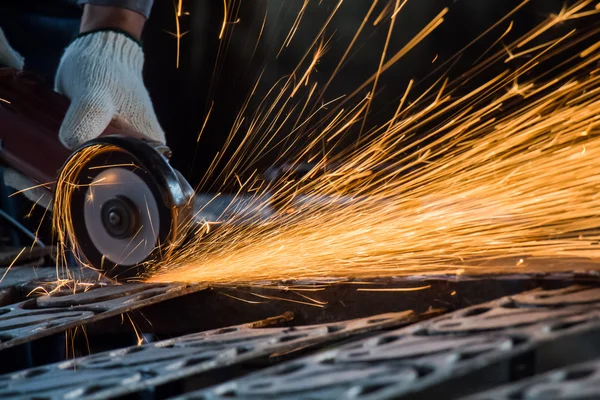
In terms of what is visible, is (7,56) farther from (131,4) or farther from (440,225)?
(440,225)

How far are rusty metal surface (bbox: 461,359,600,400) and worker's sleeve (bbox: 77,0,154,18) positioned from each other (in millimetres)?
3381

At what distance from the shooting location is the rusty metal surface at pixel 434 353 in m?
1.45

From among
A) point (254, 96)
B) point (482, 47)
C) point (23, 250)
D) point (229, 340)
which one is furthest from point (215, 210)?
point (229, 340)

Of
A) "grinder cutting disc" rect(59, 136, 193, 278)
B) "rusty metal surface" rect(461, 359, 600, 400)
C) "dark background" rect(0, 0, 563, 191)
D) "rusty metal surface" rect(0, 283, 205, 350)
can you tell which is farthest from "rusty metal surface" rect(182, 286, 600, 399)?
"dark background" rect(0, 0, 563, 191)

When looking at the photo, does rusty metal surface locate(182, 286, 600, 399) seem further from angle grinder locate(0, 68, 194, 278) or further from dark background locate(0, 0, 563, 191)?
dark background locate(0, 0, 563, 191)

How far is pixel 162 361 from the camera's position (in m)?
1.83

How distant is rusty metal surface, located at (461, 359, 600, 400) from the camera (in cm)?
127

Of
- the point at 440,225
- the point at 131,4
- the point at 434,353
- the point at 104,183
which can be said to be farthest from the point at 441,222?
the point at 131,4

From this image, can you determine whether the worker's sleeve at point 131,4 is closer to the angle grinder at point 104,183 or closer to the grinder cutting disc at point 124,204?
the angle grinder at point 104,183

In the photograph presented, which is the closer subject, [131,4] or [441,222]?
[441,222]

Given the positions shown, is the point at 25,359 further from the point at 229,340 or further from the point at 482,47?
the point at 482,47

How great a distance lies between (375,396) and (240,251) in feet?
6.22

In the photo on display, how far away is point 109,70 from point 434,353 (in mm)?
2912

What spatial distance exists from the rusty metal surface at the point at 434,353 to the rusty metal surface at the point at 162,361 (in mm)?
152
